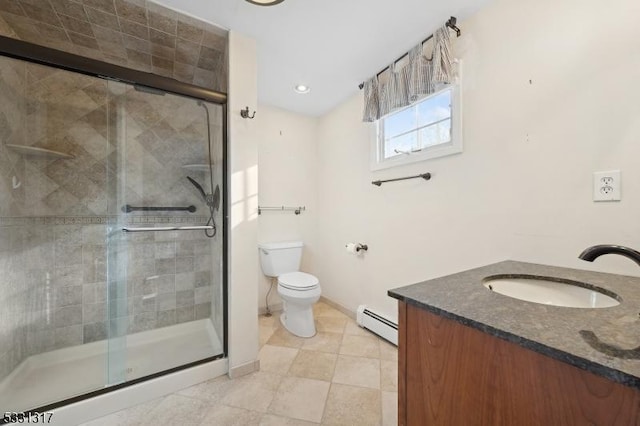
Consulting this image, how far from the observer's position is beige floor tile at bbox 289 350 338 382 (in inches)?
66.4

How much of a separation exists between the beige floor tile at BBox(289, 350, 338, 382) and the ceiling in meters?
2.20

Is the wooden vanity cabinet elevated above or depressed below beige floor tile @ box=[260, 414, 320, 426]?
above

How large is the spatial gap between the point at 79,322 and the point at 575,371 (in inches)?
105

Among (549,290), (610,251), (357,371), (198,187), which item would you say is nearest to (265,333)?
(357,371)

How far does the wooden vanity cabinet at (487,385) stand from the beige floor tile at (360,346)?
1.25 m

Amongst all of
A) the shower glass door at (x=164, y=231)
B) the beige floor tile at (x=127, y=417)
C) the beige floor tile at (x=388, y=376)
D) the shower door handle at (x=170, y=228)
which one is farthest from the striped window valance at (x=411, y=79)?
the beige floor tile at (x=127, y=417)

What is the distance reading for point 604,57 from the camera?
3.56ft

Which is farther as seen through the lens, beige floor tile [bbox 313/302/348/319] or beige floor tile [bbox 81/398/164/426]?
beige floor tile [bbox 313/302/348/319]

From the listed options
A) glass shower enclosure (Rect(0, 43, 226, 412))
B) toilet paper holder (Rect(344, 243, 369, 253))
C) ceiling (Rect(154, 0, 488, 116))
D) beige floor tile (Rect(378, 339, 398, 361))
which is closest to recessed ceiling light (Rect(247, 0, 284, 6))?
ceiling (Rect(154, 0, 488, 116))

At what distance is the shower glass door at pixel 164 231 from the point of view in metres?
1.81

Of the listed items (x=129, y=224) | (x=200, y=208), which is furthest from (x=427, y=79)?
(x=129, y=224)

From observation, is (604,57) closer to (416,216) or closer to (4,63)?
(416,216)

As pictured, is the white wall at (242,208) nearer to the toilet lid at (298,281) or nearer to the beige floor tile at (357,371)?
the toilet lid at (298,281)

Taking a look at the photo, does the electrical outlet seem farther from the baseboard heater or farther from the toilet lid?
the toilet lid
